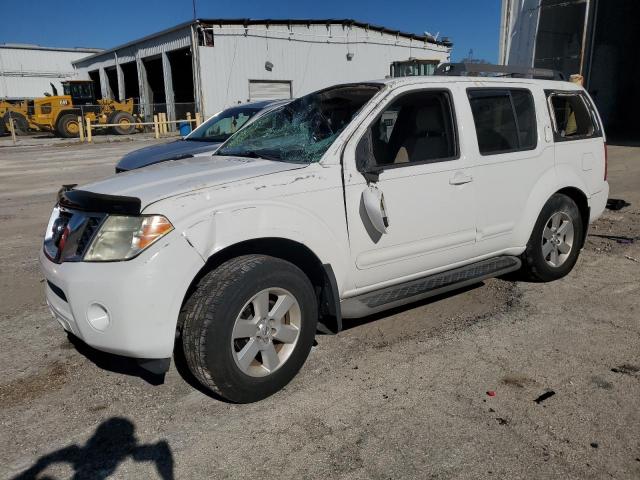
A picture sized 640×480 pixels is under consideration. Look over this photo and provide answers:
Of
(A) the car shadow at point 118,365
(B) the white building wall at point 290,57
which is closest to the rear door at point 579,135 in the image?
(A) the car shadow at point 118,365

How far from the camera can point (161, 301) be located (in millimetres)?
2775

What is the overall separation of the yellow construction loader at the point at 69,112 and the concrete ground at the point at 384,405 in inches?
1091

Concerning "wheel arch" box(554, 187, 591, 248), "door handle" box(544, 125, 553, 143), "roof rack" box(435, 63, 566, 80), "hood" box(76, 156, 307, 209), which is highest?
"roof rack" box(435, 63, 566, 80)

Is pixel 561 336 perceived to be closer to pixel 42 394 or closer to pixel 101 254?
pixel 101 254

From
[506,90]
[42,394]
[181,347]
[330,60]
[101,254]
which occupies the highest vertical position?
[330,60]

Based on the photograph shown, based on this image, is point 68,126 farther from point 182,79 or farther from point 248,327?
point 248,327

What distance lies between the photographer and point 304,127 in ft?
13.1

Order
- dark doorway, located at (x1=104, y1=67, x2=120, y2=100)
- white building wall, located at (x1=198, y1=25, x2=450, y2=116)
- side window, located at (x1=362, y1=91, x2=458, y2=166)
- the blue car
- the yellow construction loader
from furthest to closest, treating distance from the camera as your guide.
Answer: dark doorway, located at (x1=104, y1=67, x2=120, y2=100), white building wall, located at (x1=198, y1=25, x2=450, y2=116), the yellow construction loader, the blue car, side window, located at (x1=362, y1=91, x2=458, y2=166)

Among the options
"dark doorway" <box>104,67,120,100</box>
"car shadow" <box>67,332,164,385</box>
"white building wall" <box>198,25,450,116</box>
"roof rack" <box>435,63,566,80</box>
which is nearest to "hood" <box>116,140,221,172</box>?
"roof rack" <box>435,63,566,80</box>

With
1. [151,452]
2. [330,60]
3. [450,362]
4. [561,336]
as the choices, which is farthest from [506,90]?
[330,60]

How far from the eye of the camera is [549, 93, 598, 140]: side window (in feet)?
15.9

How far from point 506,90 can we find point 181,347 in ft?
10.7

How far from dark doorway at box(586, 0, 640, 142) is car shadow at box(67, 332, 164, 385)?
795 inches

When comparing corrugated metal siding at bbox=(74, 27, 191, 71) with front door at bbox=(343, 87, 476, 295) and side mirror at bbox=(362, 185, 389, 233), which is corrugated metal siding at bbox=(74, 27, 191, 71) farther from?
side mirror at bbox=(362, 185, 389, 233)
